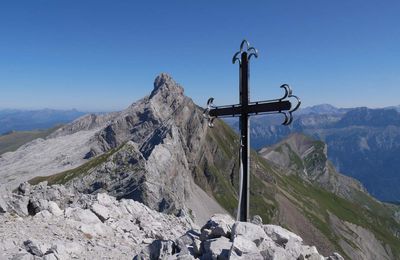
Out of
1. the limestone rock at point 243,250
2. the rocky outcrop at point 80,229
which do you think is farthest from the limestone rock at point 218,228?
the rocky outcrop at point 80,229

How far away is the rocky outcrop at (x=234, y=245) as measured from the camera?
14258 mm

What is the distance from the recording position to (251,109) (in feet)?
53.2

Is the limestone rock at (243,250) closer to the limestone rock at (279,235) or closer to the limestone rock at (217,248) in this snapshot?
the limestone rock at (217,248)

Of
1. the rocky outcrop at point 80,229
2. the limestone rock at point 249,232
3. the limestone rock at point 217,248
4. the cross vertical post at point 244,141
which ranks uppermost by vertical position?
the cross vertical post at point 244,141

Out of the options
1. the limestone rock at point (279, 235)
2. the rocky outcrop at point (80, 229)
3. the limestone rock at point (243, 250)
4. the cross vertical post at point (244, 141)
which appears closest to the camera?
the limestone rock at point (243, 250)

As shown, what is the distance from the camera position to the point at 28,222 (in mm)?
22359

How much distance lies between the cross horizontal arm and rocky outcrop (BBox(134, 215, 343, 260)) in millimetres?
4426

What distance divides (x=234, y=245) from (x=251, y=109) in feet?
17.3

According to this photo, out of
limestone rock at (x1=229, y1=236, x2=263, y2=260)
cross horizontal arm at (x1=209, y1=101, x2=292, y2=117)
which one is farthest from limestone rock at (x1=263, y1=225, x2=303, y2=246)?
cross horizontal arm at (x1=209, y1=101, x2=292, y2=117)

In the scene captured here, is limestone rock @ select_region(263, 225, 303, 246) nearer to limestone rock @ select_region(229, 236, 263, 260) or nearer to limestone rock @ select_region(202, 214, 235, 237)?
limestone rock @ select_region(202, 214, 235, 237)

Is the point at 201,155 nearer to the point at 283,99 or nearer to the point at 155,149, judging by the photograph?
the point at 155,149

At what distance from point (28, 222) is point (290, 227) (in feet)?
588

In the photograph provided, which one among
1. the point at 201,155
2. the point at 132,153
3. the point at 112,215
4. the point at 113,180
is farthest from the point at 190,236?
the point at 201,155

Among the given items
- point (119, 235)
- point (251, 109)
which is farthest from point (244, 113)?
point (119, 235)
